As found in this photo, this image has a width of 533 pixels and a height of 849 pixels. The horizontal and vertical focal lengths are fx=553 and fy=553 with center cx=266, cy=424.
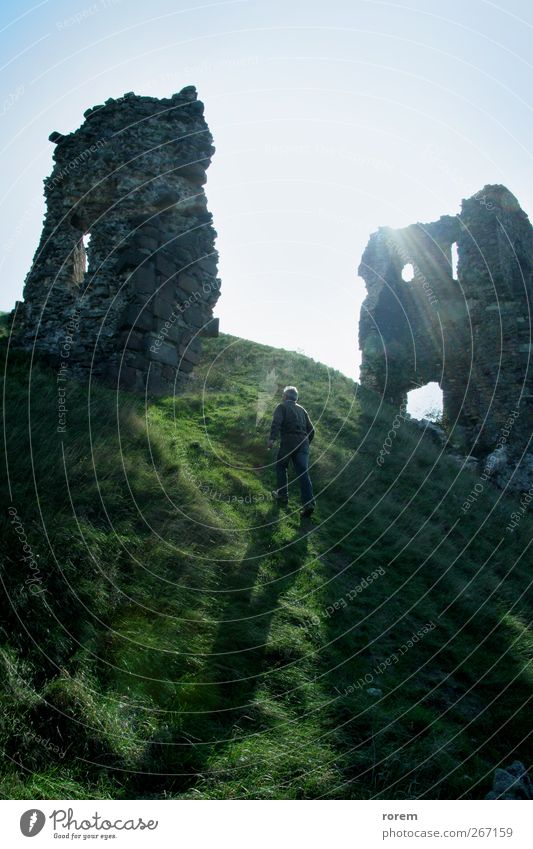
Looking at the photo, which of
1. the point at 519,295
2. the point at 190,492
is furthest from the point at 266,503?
the point at 519,295

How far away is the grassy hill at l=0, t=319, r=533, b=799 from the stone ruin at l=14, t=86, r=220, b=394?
1.83 meters

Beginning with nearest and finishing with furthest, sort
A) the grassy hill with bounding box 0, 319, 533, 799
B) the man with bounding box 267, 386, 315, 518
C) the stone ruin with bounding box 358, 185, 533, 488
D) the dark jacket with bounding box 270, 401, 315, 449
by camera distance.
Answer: the grassy hill with bounding box 0, 319, 533, 799 → the man with bounding box 267, 386, 315, 518 → the dark jacket with bounding box 270, 401, 315, 449 → the stone ruin with bounding box 358, 185, 533, 488

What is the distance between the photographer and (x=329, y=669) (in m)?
4.52

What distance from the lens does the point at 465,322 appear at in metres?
22.4

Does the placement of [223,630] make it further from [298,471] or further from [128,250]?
[128,250]

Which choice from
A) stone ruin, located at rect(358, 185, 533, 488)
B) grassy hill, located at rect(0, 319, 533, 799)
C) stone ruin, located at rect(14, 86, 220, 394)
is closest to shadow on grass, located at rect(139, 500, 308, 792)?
grassy hill, located at rect(0, 319, 533, 799)

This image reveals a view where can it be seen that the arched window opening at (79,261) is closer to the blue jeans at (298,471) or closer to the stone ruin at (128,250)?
the stone ruin at (128,250)

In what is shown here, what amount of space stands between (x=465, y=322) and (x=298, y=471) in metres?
17.0

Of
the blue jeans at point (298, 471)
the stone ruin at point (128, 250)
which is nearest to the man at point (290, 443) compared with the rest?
the blue jeans at point (298, 471)

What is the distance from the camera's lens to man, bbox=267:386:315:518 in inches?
309

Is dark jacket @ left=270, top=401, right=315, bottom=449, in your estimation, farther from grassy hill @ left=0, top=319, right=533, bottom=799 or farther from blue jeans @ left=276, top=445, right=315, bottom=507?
grassy hill @ left=0, top=319, right=533, bottom=799

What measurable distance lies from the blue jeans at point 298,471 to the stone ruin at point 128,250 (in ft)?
11.0

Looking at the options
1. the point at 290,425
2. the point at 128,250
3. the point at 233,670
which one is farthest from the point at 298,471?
the point at 128,250

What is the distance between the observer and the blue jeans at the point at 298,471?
25.4 feet
